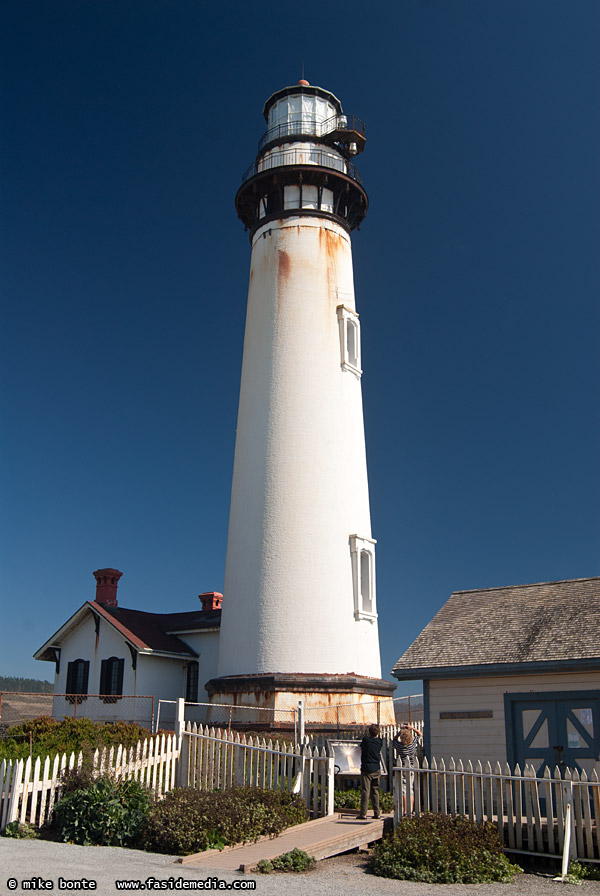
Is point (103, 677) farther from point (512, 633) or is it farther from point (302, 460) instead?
point (512, 633)

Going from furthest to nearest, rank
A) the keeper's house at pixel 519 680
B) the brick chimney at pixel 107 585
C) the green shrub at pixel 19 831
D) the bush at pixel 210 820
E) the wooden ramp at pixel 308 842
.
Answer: the brick chimney at pixel 107 585
the keeper's house at pixel 519 680
the green shrub at pixel 19 831
the bush at pixel 210 820
the wooden ramp at pixel 308 842

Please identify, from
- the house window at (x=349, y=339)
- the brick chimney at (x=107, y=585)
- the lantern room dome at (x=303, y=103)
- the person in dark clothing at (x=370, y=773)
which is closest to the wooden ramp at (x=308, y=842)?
the person in dark clothing at (x=370, y=773)

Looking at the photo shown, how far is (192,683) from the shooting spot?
24.5 metres

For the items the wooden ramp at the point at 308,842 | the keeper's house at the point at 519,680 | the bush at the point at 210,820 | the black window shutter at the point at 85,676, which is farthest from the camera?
the black window shutter at the point at 85,676

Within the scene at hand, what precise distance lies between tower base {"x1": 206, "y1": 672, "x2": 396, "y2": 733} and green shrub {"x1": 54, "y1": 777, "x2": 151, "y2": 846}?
645 centimetres

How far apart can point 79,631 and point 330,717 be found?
9.44 m

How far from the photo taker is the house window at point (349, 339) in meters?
23.3

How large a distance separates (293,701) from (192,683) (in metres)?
5.67

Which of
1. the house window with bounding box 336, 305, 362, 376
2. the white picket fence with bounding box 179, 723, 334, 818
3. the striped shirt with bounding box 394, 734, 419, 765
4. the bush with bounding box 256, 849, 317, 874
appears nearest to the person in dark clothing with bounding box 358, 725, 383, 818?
the striped shirt with bounding box 394, 734, 419, 765

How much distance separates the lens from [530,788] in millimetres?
12367

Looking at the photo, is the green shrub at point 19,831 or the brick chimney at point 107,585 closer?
the green shrub at point 19,831

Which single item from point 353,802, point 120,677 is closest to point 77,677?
point 120,677

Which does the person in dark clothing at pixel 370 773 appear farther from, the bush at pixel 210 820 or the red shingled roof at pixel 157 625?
the red shingled roof at pixel 157 625

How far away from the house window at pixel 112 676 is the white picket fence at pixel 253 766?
7.53 m
